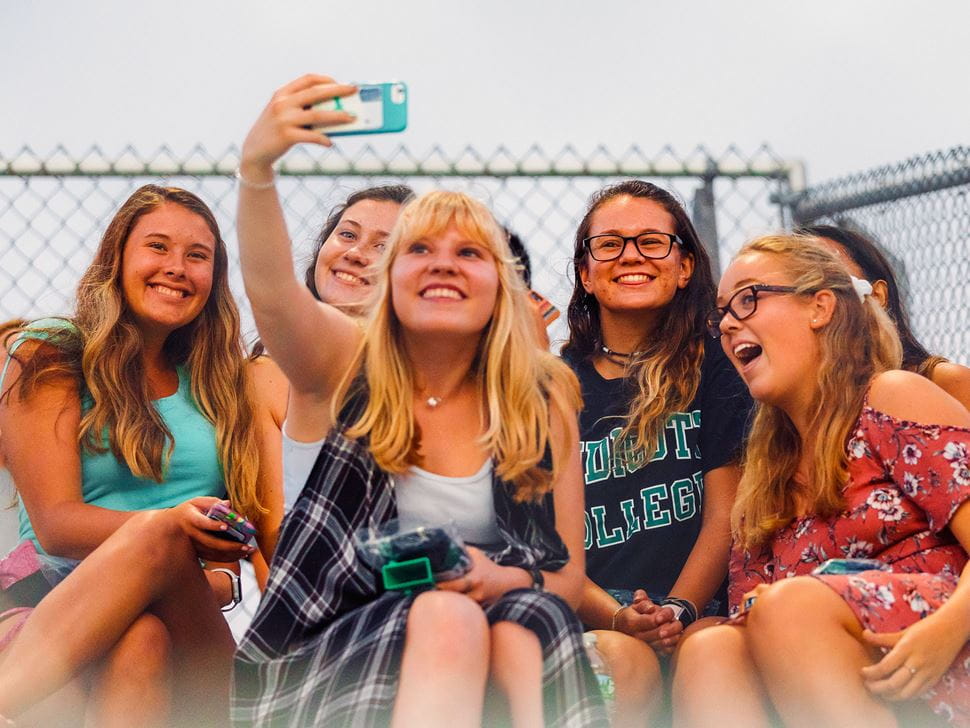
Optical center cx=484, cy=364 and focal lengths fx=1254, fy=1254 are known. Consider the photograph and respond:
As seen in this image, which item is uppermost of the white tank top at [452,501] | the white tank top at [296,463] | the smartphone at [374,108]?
the smartphone at [374,108]

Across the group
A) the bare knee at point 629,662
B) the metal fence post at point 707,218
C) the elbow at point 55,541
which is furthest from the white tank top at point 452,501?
the metal fence post at point 707,218

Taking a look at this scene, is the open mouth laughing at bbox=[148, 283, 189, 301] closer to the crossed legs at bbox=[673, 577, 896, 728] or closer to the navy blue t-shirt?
the navy blue t-shirt

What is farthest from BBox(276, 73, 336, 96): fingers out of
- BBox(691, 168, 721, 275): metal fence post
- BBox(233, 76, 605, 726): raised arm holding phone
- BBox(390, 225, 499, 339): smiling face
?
BBox(691, 168, 721, 275): metal fence post

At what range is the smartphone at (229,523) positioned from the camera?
7.25ft

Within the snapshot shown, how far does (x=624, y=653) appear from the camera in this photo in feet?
7.59

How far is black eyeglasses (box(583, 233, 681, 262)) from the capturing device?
282cm

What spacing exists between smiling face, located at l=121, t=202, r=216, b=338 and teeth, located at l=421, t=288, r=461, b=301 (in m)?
0.76

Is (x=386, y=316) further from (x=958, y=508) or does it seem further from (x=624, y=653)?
(x=958, y=508)

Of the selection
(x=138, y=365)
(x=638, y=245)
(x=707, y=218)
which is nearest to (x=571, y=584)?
(x=638, y=245)

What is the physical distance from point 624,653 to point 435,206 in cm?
89

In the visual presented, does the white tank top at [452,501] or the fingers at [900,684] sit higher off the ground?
the white tank top at [452,501]

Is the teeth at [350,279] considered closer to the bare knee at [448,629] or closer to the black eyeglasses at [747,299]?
the black eyeglasses at [747,299]

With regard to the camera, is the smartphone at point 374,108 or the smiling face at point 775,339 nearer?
the smartphone at point 374,108

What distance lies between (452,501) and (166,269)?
3.08ft
